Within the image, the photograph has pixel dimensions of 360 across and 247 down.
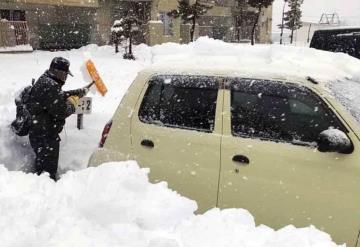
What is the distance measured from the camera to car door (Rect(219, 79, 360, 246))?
3.53 m

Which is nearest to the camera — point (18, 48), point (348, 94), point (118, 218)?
point (118, 218)

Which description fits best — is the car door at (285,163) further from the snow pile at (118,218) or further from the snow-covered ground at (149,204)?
the snow pile at (118,218)

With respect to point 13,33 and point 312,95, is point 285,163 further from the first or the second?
point 13,33

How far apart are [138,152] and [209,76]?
908 millimetres

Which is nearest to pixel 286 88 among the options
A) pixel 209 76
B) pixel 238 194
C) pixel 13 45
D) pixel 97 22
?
pixel 209 76

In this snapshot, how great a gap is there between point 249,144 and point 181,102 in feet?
2.41

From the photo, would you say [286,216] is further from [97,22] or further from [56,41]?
[97,22]

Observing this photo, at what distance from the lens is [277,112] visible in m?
3.85

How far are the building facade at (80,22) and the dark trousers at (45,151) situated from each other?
1899cm

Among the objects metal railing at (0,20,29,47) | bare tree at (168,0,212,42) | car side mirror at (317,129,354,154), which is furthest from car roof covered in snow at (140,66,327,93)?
bare tree at (168,0,212,42)

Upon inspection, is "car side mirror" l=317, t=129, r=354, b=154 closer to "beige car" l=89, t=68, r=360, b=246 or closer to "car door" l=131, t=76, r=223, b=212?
"beige car" l=89, t=68, r=360, b=246

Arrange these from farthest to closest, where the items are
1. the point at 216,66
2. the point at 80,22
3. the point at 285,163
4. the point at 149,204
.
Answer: the point at 80,22 → the point at 216,66 → the point at 285,163 → the point at 149,204

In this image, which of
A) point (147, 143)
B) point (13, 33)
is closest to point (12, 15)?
point (13, 33)

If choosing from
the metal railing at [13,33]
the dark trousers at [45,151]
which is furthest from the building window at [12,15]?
the dark trousers at [45,151]
